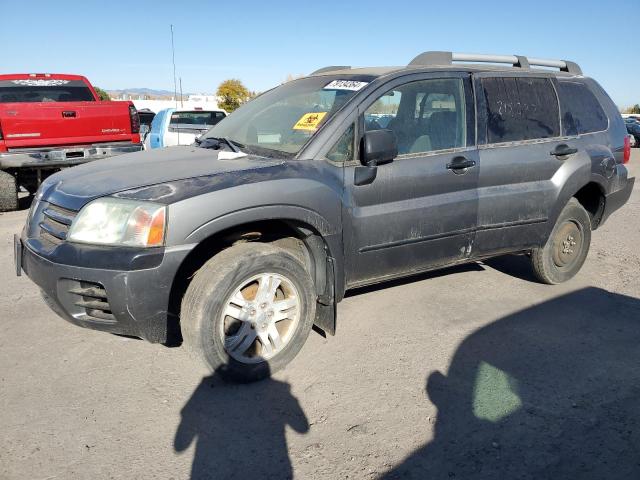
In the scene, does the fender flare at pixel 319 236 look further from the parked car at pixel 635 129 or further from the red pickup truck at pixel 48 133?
the parked car at pixel 635 129

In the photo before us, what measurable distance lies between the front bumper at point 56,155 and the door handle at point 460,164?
570 centimetres

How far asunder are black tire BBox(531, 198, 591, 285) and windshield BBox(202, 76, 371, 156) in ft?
7.42

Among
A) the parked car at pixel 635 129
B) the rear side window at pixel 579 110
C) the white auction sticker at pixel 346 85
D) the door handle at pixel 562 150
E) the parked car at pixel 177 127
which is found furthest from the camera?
the parked car at pixel 635 129

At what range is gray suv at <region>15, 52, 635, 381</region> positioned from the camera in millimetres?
2717

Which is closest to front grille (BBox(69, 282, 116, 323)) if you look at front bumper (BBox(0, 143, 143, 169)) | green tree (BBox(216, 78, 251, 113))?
front bumper (BBox(0, 143, 143, 169))

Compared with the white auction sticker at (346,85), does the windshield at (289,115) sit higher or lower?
lower

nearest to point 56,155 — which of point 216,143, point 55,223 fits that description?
point 216,143

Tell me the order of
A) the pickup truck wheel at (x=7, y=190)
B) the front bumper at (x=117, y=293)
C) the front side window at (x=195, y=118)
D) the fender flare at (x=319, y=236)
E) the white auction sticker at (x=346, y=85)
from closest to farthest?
1. the front bumper at (x=117, y=293)
2. the fender flare at (x=319, y=236)
3. the white auction sticker at (x=346, y=85)
4. the pickup truck wheel at (x=7, y=190)
5. the front side window at (x=195, y=118)

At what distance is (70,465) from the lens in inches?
91.9

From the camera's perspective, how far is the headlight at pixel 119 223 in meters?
2.63

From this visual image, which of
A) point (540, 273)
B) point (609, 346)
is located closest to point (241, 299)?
point (609, 346)

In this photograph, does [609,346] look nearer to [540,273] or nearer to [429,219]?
[540,273]

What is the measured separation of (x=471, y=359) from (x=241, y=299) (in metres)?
1.54

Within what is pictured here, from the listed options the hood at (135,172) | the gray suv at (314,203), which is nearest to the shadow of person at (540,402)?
the gray suv at (314,203)
